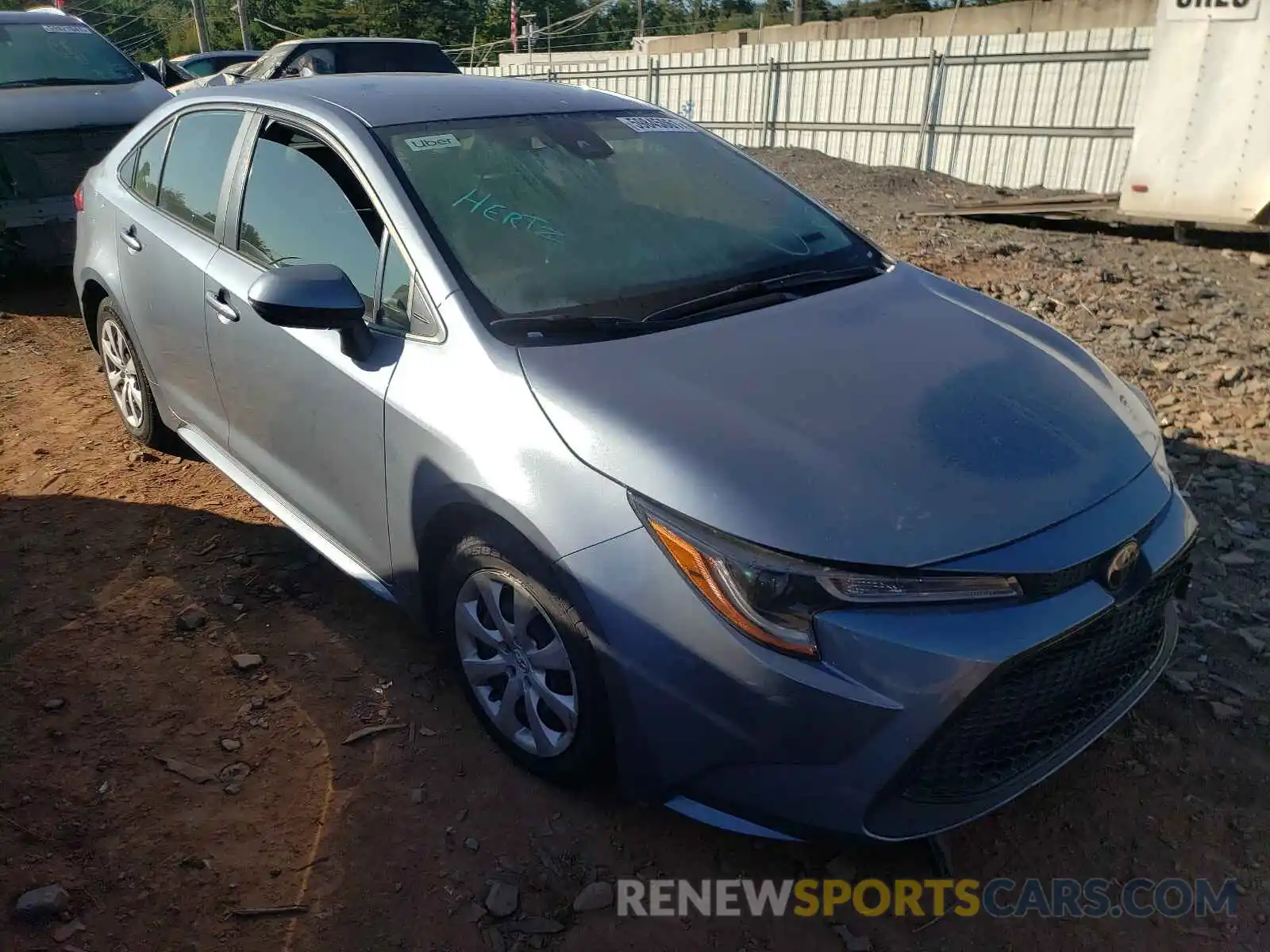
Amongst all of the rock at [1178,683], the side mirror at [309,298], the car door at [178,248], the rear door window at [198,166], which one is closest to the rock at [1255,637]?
the rock at [1178,683]

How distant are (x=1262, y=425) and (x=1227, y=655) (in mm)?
2232

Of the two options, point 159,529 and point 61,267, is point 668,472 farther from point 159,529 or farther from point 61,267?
point 61,267

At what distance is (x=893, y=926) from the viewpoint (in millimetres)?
2297

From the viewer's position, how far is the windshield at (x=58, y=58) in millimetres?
7395

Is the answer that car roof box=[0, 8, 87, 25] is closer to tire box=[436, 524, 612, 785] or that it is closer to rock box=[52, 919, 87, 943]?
tire box=[436, 524, 612, 785]

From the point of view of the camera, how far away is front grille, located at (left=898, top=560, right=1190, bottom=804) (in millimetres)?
2041

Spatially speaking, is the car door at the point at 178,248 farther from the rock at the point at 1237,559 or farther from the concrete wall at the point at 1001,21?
the concrete wall at the point at 1001,21

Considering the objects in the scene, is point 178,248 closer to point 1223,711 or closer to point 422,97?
point 422,97

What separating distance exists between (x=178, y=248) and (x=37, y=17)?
19.8 ft

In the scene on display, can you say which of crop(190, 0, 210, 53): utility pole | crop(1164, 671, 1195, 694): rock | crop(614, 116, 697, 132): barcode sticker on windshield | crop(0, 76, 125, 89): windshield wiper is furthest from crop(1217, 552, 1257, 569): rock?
crop(190, 0, 210, 53): utility pole

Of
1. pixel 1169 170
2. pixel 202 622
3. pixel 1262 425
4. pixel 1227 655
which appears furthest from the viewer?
pixel 1169 170

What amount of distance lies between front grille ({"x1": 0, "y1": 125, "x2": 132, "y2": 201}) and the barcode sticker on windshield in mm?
5205

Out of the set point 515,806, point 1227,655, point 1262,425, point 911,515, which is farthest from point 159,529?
point 1262,425

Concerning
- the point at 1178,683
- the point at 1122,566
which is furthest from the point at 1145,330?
the point at 1122,566
